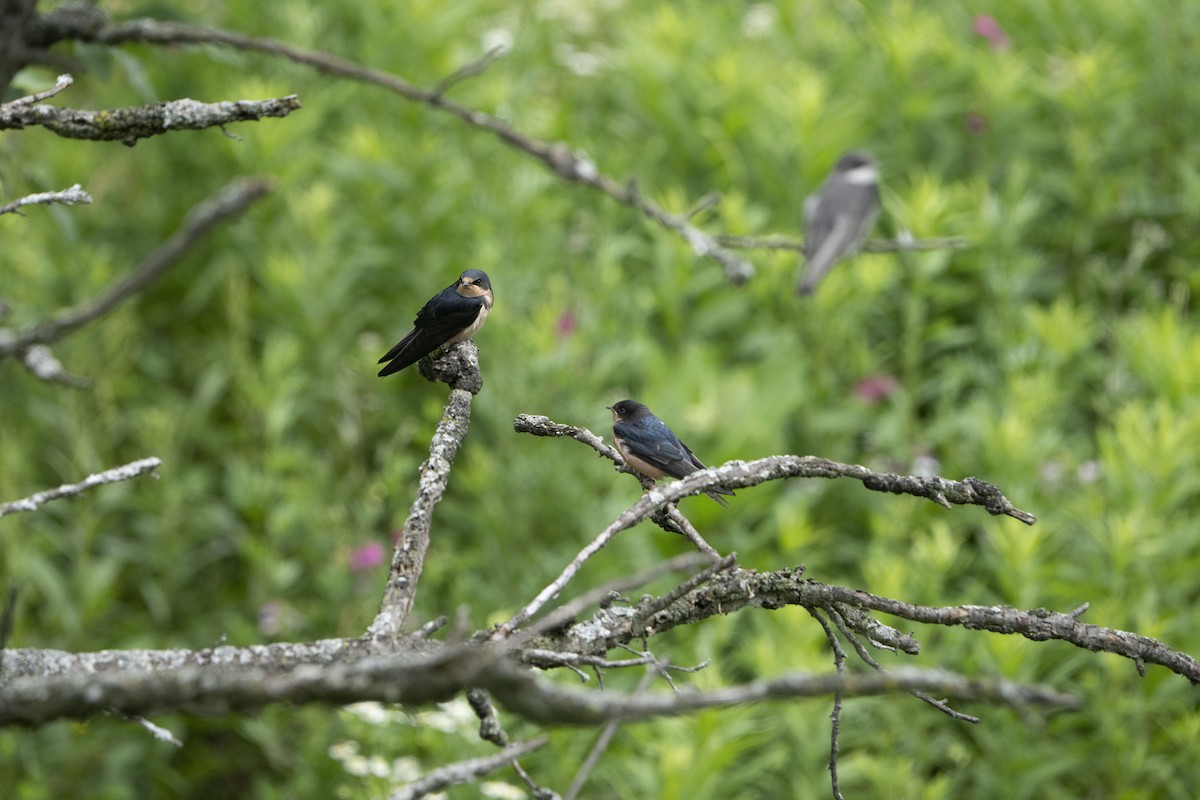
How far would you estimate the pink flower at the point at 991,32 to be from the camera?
8883mm

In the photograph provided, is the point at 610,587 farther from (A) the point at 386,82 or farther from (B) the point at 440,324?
Result: (A) the point at 386,82

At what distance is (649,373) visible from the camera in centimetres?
681

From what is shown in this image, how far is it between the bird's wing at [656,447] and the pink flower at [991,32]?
651 centimetres

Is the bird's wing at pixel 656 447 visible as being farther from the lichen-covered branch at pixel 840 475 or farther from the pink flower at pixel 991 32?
the pink flower at pixel 991 32

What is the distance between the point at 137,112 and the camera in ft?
7.93

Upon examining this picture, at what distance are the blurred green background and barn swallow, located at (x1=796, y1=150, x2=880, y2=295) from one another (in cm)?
29

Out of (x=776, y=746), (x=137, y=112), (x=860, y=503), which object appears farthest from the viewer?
(x=860, y=503)

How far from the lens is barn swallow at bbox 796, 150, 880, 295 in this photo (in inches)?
260

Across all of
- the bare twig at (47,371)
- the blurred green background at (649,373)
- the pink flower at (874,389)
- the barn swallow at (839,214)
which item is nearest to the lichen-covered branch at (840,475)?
the bare twig at (47,371)

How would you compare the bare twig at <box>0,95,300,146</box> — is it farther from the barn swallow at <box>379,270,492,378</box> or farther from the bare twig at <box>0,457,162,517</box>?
the bare twig at <box>0,457,162,517</box>

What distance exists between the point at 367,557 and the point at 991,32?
19.8 ft

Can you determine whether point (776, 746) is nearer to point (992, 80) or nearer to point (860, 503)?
point (860, 503)

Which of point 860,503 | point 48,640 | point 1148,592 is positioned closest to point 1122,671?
point 1148,592

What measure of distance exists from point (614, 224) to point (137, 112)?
565cm
